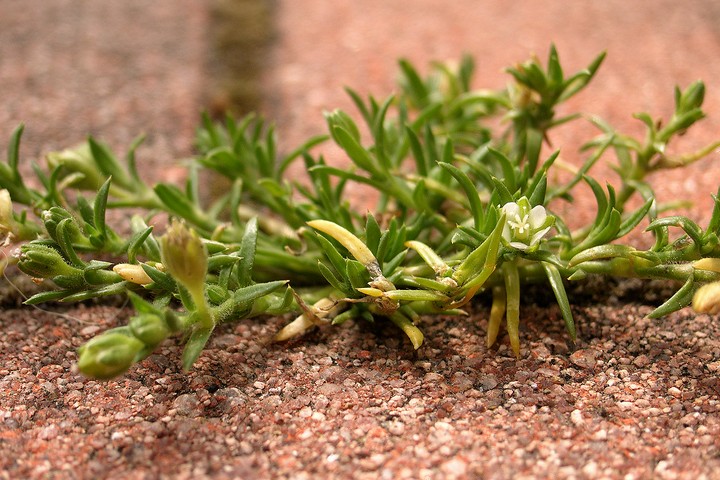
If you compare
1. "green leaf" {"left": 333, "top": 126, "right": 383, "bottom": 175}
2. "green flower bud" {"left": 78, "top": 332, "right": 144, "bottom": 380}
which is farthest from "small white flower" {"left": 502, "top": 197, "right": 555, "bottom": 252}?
"green flower bud" {"left": 78, "top": 332, "right": 144, "bottom": 380}

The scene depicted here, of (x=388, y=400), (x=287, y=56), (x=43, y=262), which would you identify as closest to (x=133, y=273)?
(x=43, y=262)

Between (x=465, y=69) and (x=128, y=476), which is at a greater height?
(x=465, y=69)

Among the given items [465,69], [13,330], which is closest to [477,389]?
[13,330]

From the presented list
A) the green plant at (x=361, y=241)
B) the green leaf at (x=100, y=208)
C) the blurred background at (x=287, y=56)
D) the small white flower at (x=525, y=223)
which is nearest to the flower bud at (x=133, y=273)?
the green plant at (x=361, y=241)

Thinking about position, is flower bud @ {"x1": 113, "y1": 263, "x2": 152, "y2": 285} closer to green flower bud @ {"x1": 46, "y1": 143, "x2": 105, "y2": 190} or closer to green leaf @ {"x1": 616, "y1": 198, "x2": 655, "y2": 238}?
green flower bud @ {"x1": 46, "y1": 143, "x2": 105, "y2": 190}

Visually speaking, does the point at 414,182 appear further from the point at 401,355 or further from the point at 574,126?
the point at 574,126

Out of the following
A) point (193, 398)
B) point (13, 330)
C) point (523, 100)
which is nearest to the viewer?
point (193, 398)

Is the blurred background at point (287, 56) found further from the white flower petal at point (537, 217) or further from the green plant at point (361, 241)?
the white flower petal at point (537, 217)
